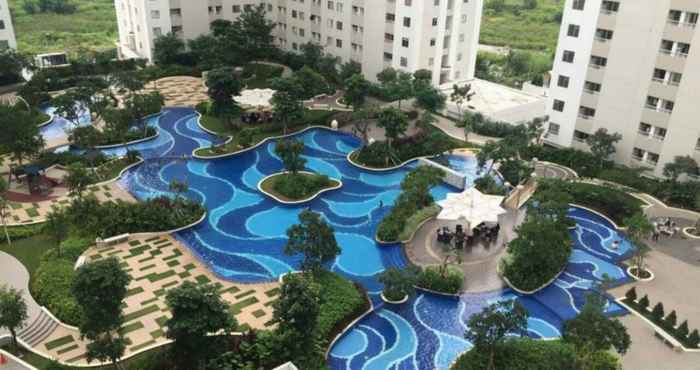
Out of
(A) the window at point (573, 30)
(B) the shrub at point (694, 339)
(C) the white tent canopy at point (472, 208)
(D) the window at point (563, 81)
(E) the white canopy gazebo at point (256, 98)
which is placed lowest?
(B) the shrub at point (694, 339)

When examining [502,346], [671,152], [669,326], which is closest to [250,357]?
[502,346]

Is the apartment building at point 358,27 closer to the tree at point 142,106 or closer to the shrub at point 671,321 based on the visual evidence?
the tree at point 142,106

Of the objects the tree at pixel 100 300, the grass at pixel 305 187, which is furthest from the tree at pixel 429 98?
the tree at pixel 100 300

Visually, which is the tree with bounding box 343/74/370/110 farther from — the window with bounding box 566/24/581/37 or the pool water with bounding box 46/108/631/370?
the window with bounding box 566/24/581/37

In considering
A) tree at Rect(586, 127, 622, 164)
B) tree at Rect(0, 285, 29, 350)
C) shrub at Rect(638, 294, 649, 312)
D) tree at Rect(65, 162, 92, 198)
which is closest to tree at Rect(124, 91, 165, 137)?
tree at Rect(65, 162, 92, 198)

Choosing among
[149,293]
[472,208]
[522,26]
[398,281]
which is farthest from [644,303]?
[522,26]

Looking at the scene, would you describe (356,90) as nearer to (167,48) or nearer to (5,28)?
(167,48)
